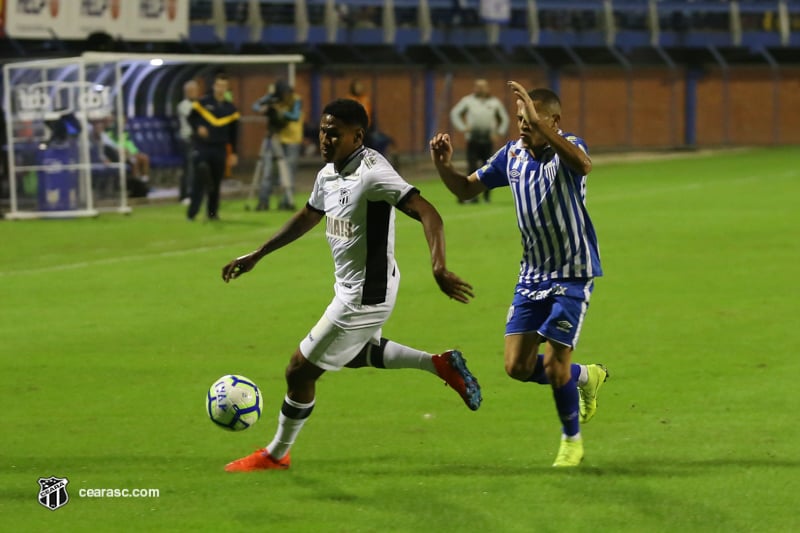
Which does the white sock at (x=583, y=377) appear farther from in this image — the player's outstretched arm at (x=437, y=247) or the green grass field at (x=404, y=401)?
the player's outstretched arm at (x=437, y=247)

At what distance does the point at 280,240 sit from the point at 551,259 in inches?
59.2

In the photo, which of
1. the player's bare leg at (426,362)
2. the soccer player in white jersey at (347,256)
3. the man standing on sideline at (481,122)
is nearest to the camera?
the soccer player in white jersey at (347,256)

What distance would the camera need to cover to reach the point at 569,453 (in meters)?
7.66

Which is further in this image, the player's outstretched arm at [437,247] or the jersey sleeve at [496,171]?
the jersey sleeve at [496,171]

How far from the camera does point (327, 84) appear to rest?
43.3m

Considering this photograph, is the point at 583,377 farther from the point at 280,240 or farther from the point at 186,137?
the point at 186,137

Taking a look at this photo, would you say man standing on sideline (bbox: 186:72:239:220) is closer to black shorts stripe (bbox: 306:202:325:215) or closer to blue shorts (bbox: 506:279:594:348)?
black shorts stripe (bbox: 306:202:325:215)

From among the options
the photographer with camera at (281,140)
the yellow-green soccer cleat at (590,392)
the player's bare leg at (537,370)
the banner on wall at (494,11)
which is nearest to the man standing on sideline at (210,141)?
the photographer with camera at (281,140)

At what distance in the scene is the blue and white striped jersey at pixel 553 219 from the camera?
751cm

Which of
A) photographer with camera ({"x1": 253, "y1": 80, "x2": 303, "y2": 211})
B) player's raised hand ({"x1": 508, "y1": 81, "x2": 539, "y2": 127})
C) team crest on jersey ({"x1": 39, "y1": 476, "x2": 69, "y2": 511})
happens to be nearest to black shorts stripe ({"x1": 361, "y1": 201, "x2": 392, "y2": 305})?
player's raised hand ({"x1": 508, "y1": 81, "x2": 539, "y2": 127})

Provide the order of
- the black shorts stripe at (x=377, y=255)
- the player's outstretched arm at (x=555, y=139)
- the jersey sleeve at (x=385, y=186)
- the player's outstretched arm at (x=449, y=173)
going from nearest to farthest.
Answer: the player's outstretched arm at (x=555, y=139), the jersey sleeve at (x=385, y=186), the black shorts stripe at (x=377, y=255), the player's outstretched arm at (x=449, y=173)

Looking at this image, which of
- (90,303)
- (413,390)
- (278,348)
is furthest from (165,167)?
(413,390)

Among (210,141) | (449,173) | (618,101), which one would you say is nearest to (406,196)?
(449,173)

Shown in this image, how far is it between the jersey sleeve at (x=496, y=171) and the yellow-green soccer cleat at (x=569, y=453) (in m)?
1.46
